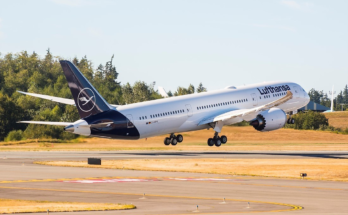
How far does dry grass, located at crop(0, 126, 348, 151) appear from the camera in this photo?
287 feet

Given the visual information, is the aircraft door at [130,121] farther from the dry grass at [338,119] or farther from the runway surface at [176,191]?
the dry grass at [338,119]

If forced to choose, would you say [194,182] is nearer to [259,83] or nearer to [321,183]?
[321,183]

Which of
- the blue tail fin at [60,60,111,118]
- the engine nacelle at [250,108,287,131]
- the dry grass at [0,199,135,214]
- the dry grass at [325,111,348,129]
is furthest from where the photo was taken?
the dry grass at [325,111,348,129]

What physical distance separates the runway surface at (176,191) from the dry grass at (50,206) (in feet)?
4.43

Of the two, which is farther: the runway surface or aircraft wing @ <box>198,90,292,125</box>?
aircraft wing @ <box>198,90,292,125</box>

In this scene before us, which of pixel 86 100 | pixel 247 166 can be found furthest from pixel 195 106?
pixel 247 166

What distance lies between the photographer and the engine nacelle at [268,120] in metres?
77.6

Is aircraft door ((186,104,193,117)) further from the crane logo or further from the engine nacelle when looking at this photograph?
the crane logo

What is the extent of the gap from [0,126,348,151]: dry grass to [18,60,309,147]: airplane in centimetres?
568

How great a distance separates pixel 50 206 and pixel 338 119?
121134 mm

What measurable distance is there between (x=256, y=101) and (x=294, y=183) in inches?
1500

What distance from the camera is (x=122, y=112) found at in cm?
6931

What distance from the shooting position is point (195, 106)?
254 feet

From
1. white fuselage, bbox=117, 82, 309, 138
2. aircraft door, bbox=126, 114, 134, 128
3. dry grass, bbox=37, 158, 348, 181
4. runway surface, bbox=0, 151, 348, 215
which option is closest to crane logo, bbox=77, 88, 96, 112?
white fuselage, bbox=117, 82, 309, 138
